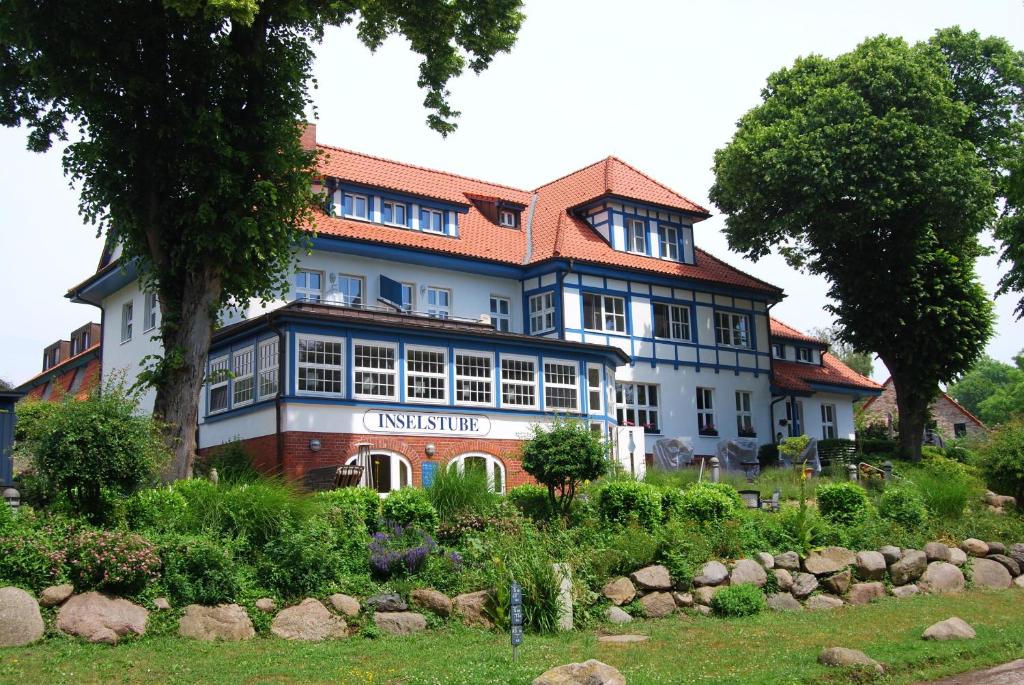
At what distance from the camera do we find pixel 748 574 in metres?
15.5

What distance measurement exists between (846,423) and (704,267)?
33.9 ft

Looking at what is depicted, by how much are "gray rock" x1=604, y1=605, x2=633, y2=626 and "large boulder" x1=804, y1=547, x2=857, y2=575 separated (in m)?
3.85

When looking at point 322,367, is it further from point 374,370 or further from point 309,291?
point 309,291

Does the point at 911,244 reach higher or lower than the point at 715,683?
higher

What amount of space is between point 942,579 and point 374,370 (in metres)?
12.8

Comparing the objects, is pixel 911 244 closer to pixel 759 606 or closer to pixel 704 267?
pixel 704 267

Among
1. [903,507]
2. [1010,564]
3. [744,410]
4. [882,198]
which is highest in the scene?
[882,198]

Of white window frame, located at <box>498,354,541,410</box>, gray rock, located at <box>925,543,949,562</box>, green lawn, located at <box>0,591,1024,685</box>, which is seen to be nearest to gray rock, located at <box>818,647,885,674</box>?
green lawn, located at <box>0,591,1024,685</box>

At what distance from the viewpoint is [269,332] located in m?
23.6

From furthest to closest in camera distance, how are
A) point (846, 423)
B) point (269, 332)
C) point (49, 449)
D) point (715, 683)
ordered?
point (846, 423) → point (269, 332) → point (49, 449) → point (715, 683)

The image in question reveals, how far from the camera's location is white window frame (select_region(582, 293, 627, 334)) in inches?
1288

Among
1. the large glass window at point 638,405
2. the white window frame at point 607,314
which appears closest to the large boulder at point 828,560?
the large glass window at point 638,405

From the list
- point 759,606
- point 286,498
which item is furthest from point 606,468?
point 286,498

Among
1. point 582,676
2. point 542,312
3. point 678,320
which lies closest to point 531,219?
point 542,312
